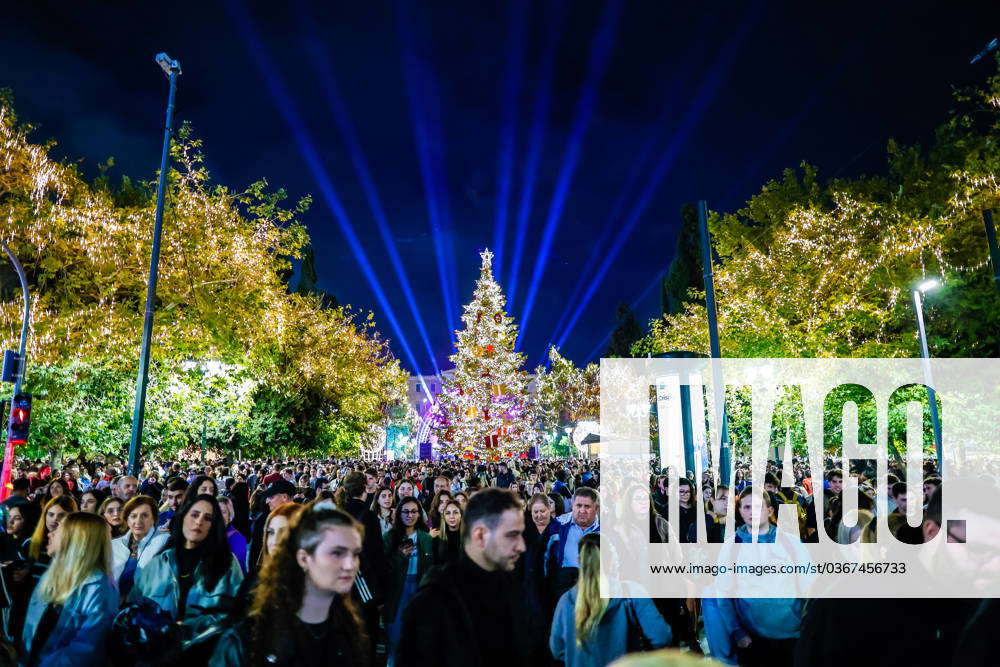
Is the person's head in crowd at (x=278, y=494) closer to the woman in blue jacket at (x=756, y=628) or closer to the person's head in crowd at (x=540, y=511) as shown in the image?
the person's head in crowd at (x=540, y=511)

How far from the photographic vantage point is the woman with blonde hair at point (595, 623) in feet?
13.0

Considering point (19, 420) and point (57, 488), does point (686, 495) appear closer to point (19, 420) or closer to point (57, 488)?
point (57, 488)

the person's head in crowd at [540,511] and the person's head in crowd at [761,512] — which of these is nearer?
the person's head in crowd at [761,512]

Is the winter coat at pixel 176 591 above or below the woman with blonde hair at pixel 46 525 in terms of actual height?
below

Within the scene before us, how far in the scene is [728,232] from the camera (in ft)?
99.4

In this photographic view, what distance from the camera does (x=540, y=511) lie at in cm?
821

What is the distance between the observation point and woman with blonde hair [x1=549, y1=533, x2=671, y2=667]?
3.98 metres

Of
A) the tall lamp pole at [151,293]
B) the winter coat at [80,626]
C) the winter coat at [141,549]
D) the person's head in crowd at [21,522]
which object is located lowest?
the winter coat at [80,626]

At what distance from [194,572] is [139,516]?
1.94m

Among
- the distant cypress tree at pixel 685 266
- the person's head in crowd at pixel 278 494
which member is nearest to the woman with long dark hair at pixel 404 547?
the person's head in crowd at pixel 278 494

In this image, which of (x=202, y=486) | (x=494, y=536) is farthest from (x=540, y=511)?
(x=494, y=536)

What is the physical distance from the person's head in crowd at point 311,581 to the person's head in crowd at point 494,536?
56 cm

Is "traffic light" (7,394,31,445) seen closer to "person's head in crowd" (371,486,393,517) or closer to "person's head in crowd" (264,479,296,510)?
"person's head in crowd" (264,479,296,510)

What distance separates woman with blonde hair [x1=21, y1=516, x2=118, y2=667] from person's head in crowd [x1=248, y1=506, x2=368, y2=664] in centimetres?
153
